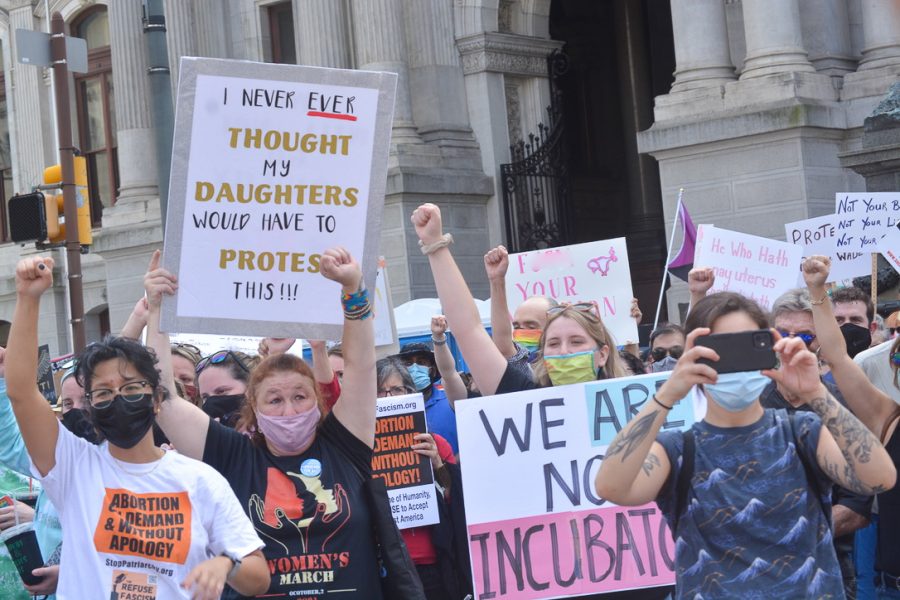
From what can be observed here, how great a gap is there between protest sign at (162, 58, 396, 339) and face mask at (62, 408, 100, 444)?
57 cm

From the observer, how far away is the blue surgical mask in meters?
7.68

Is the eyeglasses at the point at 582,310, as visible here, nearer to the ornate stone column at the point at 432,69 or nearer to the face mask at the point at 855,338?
the face mask at the point at 855,338

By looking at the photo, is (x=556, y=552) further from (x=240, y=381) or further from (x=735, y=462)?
(x=735, y=462)

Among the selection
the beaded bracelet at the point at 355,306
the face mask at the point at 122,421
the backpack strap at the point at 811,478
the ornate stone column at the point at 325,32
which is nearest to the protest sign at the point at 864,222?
the beaded bracelet at the point at 355,306

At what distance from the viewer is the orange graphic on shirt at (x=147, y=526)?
13.8 ft

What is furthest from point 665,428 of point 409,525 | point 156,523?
point 156,523

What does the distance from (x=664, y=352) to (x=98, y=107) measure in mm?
19290

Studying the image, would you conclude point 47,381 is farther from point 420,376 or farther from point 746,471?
point 746,471

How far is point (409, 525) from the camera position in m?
6.57

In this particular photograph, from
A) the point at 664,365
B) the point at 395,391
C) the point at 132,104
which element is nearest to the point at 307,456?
the point at 395,391

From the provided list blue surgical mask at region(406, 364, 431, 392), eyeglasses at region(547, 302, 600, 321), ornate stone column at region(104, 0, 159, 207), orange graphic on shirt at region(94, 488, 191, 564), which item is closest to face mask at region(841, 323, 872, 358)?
blue surgical mask at region(406, 364, 431, 392)

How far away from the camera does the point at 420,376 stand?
25.6 ft

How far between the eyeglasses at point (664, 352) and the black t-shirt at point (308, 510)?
3.76 metres

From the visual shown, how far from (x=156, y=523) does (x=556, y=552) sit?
2026 millimetres
